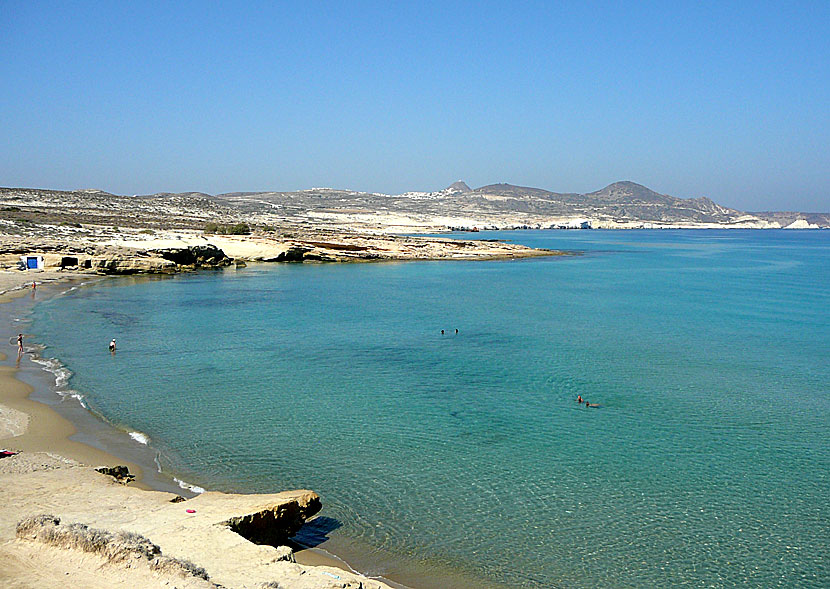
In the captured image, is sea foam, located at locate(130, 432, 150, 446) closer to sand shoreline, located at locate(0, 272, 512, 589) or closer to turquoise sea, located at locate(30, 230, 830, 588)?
sand shoreline, located at locate(0, 272, 512, 589)

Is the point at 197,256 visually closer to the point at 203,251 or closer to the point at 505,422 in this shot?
the point at 203,251

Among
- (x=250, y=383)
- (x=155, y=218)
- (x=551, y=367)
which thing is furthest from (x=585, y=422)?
(x=155, y=218)

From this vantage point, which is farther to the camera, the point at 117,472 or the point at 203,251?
the point at 203,251

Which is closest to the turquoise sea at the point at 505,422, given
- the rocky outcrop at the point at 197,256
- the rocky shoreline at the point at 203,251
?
the rocky shoreline at the point at 203,251

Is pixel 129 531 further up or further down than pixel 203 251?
further down

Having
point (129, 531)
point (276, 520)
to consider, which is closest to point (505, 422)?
point (276, 520)

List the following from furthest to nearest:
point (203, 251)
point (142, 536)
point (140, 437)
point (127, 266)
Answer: point (203, 251)
point (127, 266)
point (140, 437)
point (142, 536)

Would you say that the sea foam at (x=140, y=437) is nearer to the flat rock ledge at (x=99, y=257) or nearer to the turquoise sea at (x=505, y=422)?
the turquoise sea at (x=505, y=422)
